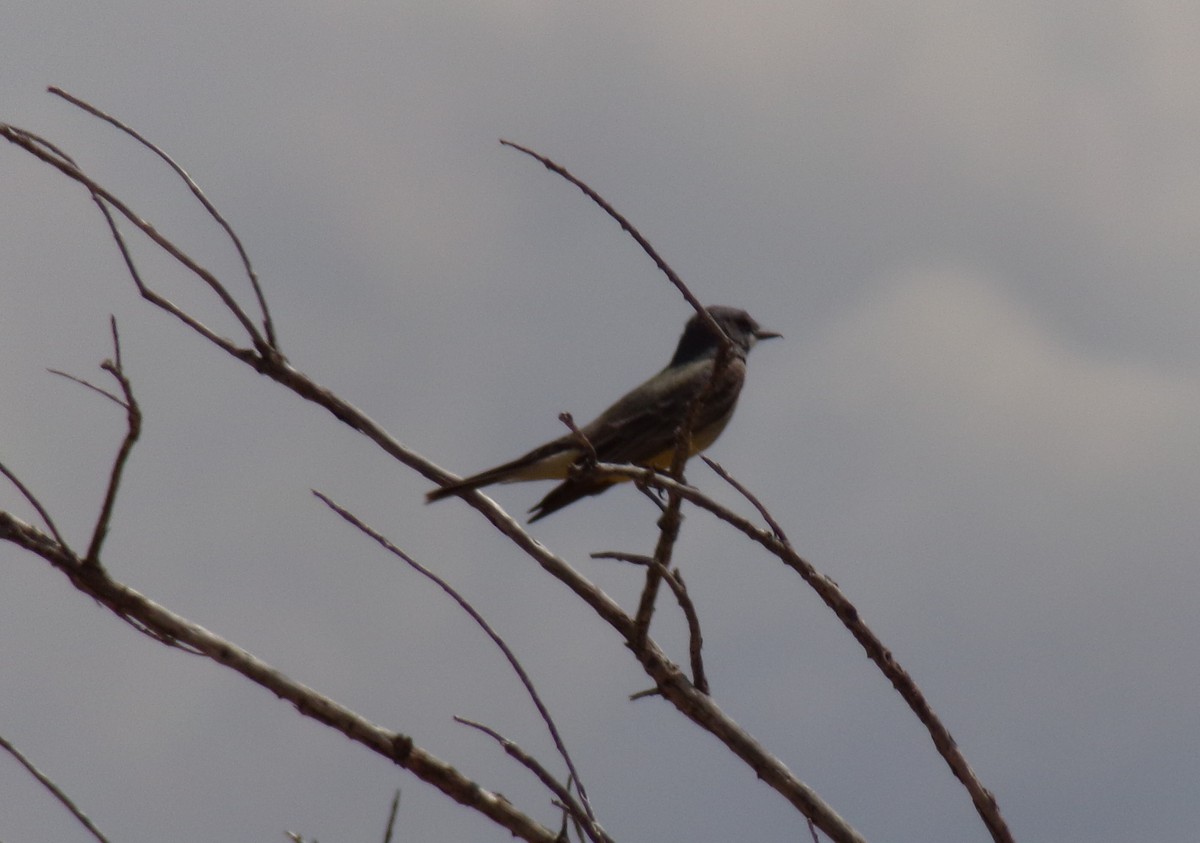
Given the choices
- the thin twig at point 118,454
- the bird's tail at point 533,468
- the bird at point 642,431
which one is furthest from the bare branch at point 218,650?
the bird's tail at point 533,468

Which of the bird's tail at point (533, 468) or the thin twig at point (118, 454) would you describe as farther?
the bird's tail at point (533, 468)

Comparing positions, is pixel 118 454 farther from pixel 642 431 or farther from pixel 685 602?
pixel 642 431

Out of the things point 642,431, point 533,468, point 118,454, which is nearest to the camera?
point 118,454

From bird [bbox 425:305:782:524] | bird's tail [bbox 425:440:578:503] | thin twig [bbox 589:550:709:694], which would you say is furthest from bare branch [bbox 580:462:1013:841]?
bird's tail [bbox 425:440:578:503]

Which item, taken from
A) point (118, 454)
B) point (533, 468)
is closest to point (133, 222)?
point (118, 454)

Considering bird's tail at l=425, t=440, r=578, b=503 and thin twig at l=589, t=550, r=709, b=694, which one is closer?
thin twig at l=589, t=550, r=709, b=694

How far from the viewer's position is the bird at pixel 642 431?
859cm

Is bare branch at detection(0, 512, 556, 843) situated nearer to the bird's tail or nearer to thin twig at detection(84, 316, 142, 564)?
thin twig at detection(84, 316, 142, 564)

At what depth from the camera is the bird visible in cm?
859

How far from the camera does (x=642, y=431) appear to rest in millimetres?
9375

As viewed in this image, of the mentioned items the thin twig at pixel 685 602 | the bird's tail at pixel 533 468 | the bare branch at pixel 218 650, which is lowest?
the bare branch at pixel 218 650

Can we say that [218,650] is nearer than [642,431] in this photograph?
Yes

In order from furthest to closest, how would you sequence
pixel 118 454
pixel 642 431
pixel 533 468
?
pixel 642 431
pixel 533 468
pixel 118 454

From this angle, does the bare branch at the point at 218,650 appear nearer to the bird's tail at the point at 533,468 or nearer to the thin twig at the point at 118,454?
the thin twig at the point at 118,454
